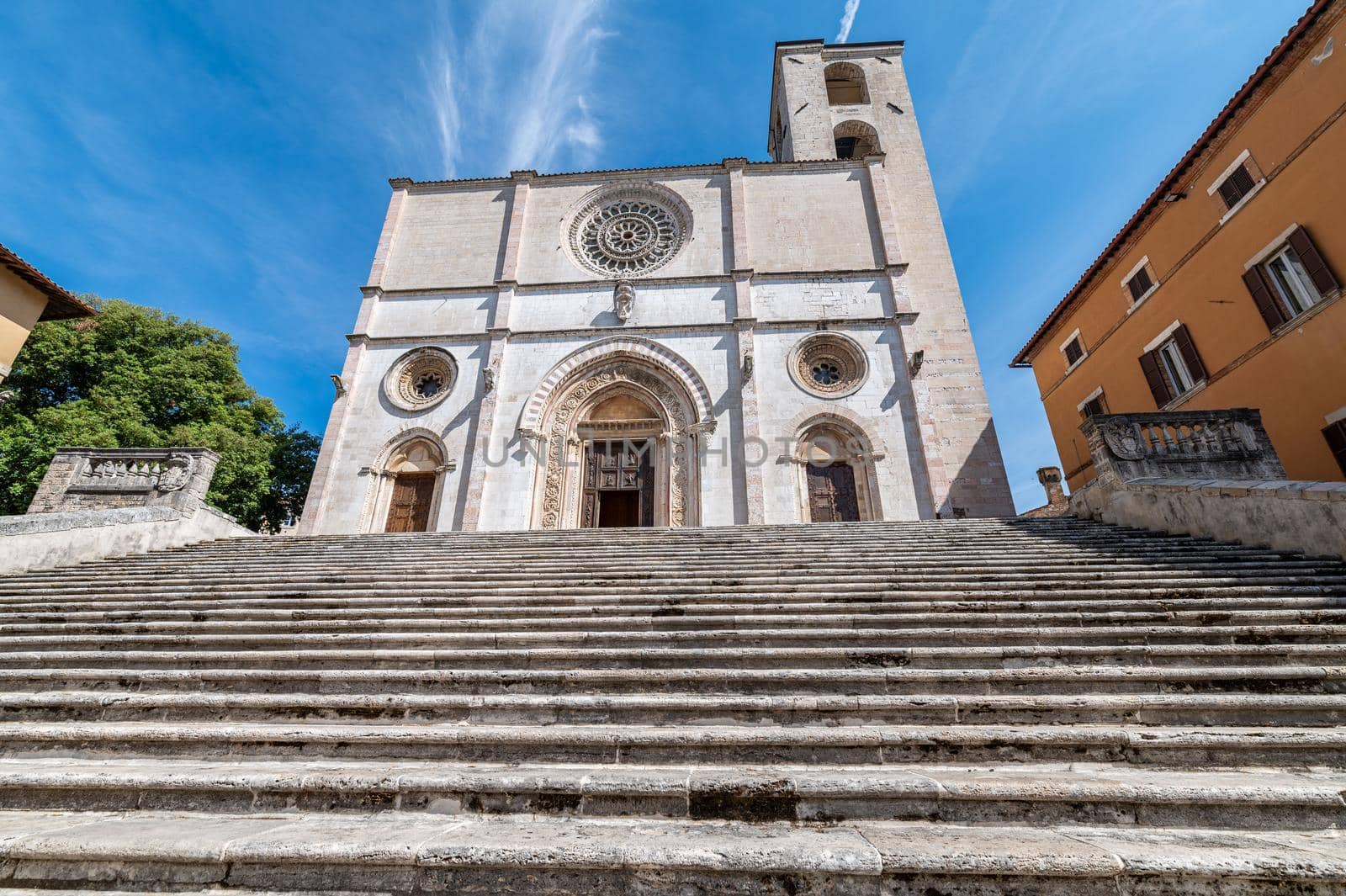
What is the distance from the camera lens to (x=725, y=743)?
2604 millimetres

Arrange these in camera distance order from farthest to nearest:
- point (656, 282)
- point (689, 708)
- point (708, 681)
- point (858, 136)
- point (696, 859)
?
point (858, 136)
point (656, 282)
point (708, 681)
point (689, 708)
point (696, 859)

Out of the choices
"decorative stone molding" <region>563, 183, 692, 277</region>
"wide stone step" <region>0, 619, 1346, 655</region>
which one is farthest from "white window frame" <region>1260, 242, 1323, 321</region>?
"decorative stone molding" <region>563, 183, 692, 277</region>

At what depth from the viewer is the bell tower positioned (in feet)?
59.2

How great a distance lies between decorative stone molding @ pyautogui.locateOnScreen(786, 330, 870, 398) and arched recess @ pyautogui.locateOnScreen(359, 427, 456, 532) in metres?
9.22

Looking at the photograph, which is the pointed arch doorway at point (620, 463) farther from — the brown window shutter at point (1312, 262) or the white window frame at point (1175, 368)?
the brown window shutter at point (1312, 262)

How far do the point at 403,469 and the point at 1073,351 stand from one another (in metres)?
19.4

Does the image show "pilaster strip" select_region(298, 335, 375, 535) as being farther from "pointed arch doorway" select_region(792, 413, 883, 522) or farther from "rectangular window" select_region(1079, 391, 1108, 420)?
"rectangular window" select_region(1079, 391, 1108, 420)

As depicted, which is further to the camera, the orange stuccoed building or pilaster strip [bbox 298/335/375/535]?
pilaster strip [bbox 298/335/375/535]

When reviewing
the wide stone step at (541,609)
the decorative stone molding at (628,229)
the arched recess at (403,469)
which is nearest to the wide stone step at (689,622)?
the wide stone step at (541,609)

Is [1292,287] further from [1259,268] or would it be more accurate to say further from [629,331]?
[629,331]

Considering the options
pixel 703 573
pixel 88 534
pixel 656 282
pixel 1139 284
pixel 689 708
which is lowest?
pixel 689 708

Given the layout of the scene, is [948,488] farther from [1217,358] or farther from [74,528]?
[74,528]

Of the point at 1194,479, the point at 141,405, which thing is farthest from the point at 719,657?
the point at 141,405

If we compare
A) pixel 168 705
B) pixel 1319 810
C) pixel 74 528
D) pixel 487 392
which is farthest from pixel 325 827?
pixel 487 392
